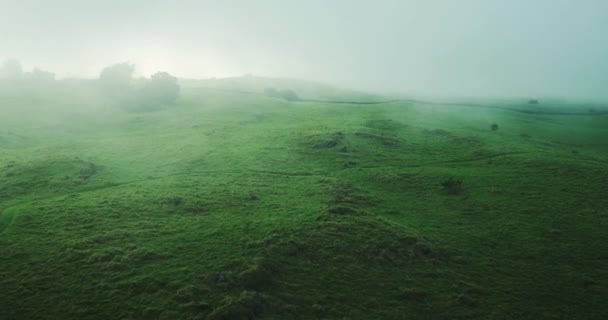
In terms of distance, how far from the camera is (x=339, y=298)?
21625mm

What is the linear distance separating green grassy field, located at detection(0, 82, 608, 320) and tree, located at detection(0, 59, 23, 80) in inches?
3388

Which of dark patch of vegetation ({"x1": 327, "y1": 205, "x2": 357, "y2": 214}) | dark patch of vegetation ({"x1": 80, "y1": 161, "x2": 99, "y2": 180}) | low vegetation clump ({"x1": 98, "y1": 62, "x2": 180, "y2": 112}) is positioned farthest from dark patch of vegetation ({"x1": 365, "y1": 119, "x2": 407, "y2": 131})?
low vegetation clump ({"x1": 98, "y1": 62, "x2": 180, "y2": 112})

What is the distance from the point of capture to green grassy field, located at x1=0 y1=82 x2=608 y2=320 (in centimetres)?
2130

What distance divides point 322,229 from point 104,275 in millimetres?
14124

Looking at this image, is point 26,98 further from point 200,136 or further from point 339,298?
point 339,298

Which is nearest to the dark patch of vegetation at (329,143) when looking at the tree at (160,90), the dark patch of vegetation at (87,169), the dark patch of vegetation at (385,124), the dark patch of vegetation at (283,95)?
the dark patch of vegetation at (385,124)

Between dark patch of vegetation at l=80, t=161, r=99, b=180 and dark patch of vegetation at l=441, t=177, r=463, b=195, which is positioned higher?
dark patch of vegetation at l=441, t=177, r=463, b=195

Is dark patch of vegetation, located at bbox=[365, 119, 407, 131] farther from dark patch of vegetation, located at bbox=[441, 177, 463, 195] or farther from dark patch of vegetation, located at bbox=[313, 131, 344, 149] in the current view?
dark patch of vegetation, located at bbox=[441, 177, 463, 195]

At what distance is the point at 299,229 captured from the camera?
29203 millimetres

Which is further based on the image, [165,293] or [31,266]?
[31,266]

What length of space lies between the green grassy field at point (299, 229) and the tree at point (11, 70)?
8606cm

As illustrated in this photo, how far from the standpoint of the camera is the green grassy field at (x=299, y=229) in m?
21.3

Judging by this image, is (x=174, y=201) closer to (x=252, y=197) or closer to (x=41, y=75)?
(x=252, y=197)

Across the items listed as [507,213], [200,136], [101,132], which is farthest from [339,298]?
[101,132]
